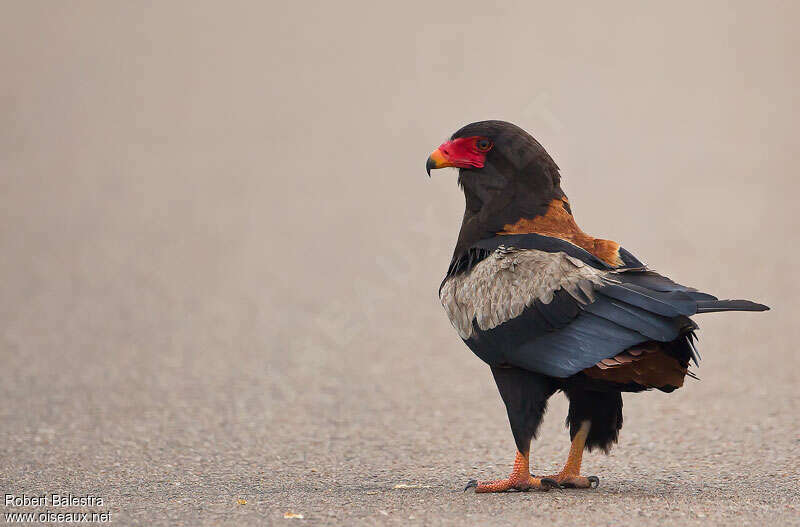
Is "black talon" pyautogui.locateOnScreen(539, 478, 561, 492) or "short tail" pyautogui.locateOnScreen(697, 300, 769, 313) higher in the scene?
"short tail" pyautogui.locateOnScreen(697, 300, 769, 313)

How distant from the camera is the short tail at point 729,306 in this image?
5.32 metres

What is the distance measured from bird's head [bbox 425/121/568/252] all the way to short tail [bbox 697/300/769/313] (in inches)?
56.8

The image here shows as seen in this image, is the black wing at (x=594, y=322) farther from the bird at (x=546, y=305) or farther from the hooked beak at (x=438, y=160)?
the hooked beak at (x=438, y=160)

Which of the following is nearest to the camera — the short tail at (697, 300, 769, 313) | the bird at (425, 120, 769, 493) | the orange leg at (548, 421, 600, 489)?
the short tail at (697, 300, 769, 313)

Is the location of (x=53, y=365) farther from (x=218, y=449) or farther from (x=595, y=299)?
(x=595, y=299)

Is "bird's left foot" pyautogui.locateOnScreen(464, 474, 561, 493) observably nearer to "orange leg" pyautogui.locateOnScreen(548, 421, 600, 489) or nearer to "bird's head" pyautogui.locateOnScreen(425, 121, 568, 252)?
"orange leg" pyautogui.locateOnScreen(548, 421, 600, 489)

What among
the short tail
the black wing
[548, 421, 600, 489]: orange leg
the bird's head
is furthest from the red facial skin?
the short tail

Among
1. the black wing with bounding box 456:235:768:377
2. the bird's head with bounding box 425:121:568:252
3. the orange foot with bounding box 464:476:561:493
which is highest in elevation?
the bird's head with bounding box 425:121:568:252

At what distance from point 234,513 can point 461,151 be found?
8.15 feet

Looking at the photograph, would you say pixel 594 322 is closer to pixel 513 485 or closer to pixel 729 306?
pixel 729 306

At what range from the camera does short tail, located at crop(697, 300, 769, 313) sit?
5320mm

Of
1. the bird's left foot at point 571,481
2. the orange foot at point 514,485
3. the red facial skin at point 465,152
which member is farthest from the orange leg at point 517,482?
the red facial skin at point 465,152

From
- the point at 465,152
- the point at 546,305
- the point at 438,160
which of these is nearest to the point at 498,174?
the point at 465,152

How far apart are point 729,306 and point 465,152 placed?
2.07 meters
